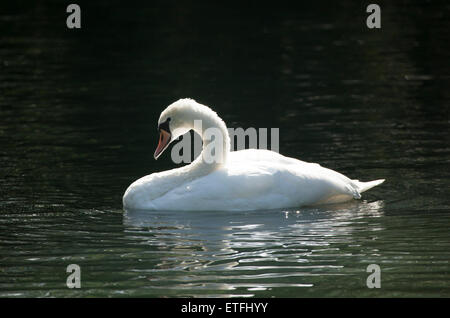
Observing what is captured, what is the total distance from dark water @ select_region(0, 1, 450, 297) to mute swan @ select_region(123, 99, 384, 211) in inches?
8.1

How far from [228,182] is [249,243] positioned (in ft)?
5.39

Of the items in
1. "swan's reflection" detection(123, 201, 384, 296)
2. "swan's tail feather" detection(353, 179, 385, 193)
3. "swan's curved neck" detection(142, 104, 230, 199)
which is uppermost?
"swan's curved neck" detection(142, 104, 230, 199)

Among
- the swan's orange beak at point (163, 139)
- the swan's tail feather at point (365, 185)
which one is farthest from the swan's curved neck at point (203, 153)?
the swan's tail feather at point (365, 185)

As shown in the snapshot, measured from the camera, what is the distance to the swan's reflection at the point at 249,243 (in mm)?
10312

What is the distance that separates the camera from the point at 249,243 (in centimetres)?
1163

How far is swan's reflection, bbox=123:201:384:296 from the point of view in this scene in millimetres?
10312

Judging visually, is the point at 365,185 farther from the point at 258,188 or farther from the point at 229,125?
the point at 229,125

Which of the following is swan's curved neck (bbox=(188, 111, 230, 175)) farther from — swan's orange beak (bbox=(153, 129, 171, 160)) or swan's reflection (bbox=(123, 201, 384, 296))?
swan's reflection (bbox=(123, 201, 384, 296))

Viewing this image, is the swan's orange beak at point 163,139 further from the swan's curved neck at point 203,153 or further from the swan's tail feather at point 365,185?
the swan's tail feather at point 365,185

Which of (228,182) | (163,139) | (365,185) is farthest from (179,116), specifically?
(365,185)

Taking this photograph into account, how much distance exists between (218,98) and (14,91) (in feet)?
15.1

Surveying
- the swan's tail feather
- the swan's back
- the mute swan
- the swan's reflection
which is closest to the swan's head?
the mute swan

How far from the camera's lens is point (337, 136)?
56.7 feet

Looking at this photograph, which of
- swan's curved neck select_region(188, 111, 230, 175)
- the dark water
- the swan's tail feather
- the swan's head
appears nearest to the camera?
the dark water
